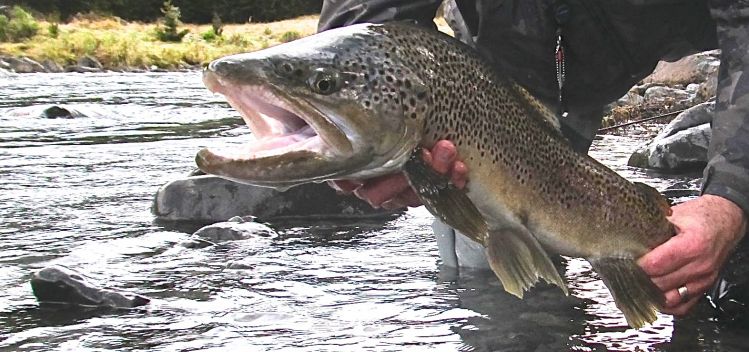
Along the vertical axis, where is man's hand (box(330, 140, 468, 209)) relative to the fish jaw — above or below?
below

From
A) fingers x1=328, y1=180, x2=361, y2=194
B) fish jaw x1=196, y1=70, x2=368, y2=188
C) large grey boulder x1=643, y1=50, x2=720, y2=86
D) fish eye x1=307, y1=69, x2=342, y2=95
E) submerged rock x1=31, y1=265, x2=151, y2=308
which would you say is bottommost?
submerged rock x1=31, y1=265, x2=151, y2=308

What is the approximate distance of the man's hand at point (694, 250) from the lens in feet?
8.87

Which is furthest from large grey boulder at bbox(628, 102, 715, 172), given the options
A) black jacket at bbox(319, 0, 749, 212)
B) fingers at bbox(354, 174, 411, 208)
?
fingers at bbox(354, 174, 411, 208)

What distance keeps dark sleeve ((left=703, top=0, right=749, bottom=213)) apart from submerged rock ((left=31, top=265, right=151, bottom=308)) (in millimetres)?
2015

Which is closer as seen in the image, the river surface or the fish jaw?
the fish jaw

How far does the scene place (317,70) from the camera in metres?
2.33

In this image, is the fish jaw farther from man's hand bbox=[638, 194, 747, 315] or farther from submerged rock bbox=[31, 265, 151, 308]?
submerged rock bbox=[31, 265, 151, 308]

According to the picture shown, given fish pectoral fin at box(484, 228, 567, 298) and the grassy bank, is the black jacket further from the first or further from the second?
the grassy bank

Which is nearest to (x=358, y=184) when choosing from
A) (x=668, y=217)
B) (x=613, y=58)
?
(x=668, y=217)

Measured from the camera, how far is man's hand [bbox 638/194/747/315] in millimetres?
2703

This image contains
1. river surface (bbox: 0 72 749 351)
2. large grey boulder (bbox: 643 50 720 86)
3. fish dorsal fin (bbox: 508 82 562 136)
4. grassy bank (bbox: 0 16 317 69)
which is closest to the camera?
fish dorsal fin (bbox: 508 82 562 136)

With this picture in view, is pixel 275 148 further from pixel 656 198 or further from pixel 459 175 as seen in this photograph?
pixel 656 198

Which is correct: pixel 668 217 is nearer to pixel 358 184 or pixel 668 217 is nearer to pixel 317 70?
pixel 358 184

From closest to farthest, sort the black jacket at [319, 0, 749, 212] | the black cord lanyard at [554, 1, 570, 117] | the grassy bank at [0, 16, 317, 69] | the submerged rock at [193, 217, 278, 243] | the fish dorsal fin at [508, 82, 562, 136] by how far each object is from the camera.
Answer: the fish dorsal fin at [508, 82, 562, 136] < the black jacket at [319, 0, 749, 212] < the black cord lanyard at [554, 1, 570, 117] < the submerged rock at [193, 217, 278, 243] < the grassy bank at [0, 16, 317, 69]
